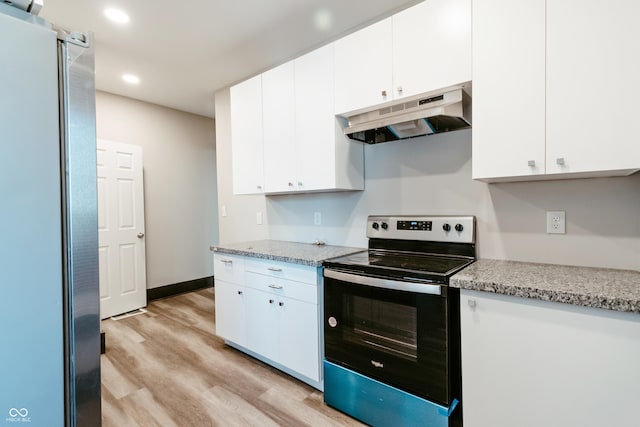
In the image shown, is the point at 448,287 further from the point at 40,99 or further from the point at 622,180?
the point at 40,99

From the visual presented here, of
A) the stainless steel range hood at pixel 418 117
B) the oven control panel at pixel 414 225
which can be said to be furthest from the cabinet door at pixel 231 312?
the stainless steel range hood at pixel 418 117

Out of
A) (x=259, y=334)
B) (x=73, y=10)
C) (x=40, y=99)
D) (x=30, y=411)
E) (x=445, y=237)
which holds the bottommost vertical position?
(x=259, y=334)

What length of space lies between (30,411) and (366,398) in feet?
5.08

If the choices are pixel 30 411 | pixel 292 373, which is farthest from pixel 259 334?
pixel 30 411

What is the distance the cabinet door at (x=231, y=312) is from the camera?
2555 mm

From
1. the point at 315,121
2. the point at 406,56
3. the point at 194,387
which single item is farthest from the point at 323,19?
the point at 194,387

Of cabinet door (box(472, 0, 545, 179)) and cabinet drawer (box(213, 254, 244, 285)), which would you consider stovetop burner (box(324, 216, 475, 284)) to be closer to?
cabinet door (box(472, 0, 545, 179))

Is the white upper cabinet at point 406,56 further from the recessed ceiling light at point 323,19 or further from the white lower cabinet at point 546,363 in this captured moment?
the white lower cabinet at point 546,363

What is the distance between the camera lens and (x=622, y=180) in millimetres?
1532

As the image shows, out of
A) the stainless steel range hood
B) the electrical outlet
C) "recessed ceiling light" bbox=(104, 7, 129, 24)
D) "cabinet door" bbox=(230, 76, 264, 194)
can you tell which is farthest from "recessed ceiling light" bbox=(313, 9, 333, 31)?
the electrical outlet

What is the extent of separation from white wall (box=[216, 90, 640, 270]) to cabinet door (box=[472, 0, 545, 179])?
0.37m

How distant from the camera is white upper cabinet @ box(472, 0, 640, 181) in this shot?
1271 millimetres

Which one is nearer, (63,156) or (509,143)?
(63,156)

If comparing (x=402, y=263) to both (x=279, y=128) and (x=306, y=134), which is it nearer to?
(x=306, y=134)
